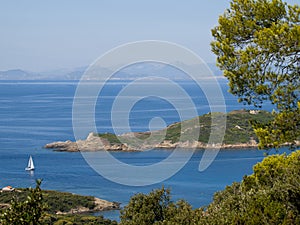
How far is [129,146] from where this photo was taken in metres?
62.7

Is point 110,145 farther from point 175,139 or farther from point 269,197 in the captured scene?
point 269,197

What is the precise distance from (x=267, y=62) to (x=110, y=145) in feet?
185

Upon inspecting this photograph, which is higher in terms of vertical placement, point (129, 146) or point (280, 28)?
point (129, 146)

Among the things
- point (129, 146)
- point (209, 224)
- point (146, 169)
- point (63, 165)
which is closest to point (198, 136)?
point (129, 146)

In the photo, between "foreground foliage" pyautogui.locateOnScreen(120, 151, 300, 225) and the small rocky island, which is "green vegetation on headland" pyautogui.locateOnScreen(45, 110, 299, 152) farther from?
"foreground foliage" pyautogui.locateOnScreen(120, 151, 300, 225)

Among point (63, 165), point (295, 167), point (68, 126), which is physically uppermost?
point (68, 126)

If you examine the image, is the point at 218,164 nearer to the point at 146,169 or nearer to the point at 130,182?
the point at 146,169

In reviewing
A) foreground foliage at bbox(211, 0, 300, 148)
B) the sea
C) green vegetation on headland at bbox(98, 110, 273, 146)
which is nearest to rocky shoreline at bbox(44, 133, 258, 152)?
green vegetation on headland at bbox(98, 110, 273, 146)

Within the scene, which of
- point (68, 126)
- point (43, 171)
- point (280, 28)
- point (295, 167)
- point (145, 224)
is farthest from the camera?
point (68, 126)

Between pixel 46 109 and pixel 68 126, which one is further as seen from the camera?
pixel 46 109

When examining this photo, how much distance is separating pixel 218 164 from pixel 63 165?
16201 millimetres

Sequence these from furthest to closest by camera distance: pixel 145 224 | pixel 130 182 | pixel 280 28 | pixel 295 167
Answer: pixel 130 182 → pixel 145 224 → pixel 295 167 → pixel 280 28

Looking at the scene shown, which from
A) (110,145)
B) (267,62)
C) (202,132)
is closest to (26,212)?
(267,62)

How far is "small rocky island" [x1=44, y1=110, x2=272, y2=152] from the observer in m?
61.4
